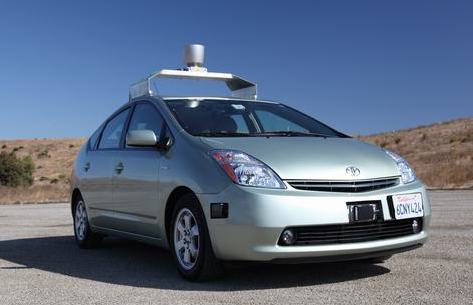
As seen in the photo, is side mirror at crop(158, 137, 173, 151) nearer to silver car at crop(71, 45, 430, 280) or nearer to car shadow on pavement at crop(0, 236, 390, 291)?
silver car at crop(71, 45, 430, 280)

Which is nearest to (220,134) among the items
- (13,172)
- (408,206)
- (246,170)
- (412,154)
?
(246,170)

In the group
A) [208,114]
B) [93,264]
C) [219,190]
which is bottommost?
[93,264]

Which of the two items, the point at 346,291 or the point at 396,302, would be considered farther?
the point at 346,291

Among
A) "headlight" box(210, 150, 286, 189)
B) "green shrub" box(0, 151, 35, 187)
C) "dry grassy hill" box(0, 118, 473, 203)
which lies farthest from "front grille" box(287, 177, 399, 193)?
"green shrub" box(0, 151, 35, 187)

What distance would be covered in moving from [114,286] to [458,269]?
2.91 meters

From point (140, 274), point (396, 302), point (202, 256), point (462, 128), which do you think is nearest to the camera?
point (396, 302)

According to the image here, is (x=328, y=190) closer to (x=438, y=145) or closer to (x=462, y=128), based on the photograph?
(x=438, y=145)

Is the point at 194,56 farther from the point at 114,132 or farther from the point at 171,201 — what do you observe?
the point at 171,201

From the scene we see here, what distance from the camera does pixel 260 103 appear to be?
7031 millimetres

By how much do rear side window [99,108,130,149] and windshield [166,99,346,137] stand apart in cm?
102

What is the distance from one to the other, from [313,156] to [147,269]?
6.95ft

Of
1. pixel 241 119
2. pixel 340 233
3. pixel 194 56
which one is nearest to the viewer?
pixel 340 233

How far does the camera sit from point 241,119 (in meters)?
6.50

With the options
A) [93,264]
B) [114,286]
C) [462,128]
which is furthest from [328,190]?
[462,128]
